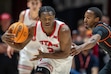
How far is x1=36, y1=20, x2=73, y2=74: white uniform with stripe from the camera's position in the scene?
7250 mm

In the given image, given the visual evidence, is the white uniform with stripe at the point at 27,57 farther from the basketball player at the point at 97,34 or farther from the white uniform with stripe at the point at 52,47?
the basketball player at the point at 97,34

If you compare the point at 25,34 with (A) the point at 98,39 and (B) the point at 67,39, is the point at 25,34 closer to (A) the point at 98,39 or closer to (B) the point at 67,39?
(B) the point at 67,39

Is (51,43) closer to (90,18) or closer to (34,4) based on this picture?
(90,18)

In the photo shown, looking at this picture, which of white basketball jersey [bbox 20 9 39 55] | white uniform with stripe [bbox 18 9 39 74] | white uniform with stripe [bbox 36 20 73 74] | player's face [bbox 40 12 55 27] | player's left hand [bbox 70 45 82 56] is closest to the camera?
player's left hand [bbox 70 45 82 56]

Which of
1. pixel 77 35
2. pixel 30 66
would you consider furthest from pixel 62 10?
pixel 30 66

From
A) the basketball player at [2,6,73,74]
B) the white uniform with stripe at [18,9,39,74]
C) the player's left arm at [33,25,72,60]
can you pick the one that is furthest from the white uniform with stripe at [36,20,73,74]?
the white uniform with stripe at [18,9,39,74]

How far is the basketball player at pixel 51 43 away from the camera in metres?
7.03

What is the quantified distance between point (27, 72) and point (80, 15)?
4.92 meters

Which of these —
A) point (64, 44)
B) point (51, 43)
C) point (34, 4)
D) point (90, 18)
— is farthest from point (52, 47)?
point (34, 4)

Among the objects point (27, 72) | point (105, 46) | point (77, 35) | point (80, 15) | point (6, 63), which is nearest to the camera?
point (105, 46)

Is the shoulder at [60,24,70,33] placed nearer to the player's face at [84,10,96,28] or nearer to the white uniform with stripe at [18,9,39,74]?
the player's face at [84,10,96,28]

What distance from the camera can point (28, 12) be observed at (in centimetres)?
833

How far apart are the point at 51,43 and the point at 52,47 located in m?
0.07

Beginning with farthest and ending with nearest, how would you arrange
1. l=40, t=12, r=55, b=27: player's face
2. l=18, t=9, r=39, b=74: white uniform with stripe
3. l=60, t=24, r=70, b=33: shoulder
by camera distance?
l=18, t=9, r=39, b=74: white uniform with stripe, l=60, t=24, r=70, b=33: shoulder, l=40, t=12, r=55, b=27: player's face
